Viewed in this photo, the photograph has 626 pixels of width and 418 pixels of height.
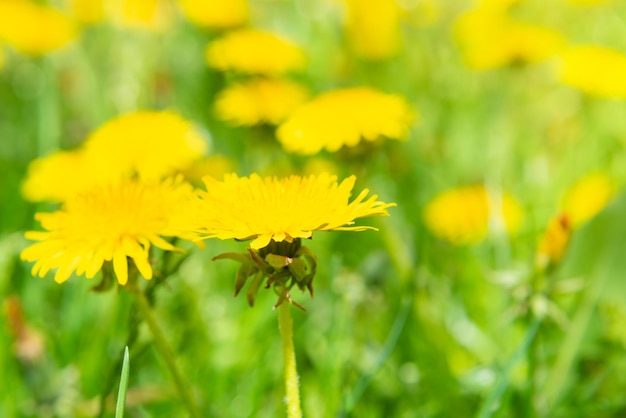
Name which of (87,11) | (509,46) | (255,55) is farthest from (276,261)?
(87,11)

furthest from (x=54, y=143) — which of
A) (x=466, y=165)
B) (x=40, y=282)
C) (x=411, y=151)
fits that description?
(x=466, y=165)

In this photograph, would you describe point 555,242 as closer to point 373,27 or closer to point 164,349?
point 164,349

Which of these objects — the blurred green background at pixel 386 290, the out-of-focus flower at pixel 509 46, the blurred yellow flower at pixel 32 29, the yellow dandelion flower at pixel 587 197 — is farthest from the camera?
the blurred yellow flower at pixel 32 29

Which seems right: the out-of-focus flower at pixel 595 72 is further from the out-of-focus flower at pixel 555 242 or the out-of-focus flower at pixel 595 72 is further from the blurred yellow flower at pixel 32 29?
the blurred yellow flower at pixel 32 29

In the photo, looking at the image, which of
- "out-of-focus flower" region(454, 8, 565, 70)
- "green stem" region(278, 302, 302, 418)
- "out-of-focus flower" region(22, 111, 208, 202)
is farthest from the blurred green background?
"green stem" region(278, 302, 302, 418)

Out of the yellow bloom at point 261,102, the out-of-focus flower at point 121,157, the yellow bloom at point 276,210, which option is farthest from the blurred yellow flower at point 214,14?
the yellow bloom at point 276,210

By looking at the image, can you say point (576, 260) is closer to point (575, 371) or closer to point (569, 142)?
point (575, 371)

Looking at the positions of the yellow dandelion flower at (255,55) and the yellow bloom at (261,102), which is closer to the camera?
the yellow bloom at (261,102)
